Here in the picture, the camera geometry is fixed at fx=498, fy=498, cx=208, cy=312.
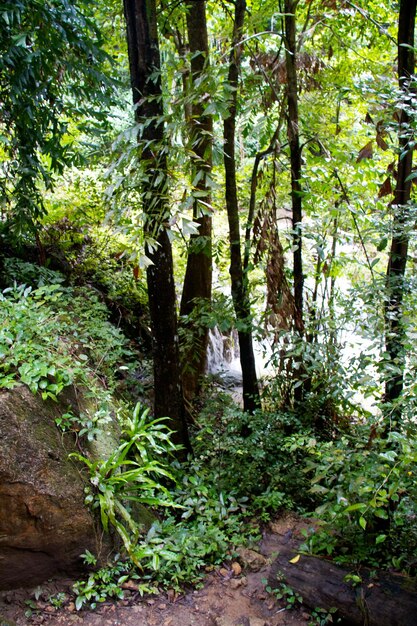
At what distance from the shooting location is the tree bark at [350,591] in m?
2.90

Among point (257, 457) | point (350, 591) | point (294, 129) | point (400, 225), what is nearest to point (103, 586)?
point (350, 591)

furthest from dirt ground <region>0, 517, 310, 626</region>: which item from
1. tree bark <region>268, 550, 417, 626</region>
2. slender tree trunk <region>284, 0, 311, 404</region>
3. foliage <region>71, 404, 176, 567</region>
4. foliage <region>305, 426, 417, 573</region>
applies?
slender tree trunk <region>284, 0, 311, 404</region>

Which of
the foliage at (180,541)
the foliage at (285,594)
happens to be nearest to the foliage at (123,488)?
the foliage at (180,541)

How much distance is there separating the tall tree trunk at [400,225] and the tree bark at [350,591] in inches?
39.9

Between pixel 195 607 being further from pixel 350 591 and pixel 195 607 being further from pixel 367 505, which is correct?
pixel 367 505

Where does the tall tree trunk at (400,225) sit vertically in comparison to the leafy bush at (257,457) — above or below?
above

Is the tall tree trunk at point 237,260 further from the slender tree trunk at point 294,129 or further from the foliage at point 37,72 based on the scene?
the foliage at point 37,72

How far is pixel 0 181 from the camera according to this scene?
4.89 m

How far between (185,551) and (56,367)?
1.58 metres

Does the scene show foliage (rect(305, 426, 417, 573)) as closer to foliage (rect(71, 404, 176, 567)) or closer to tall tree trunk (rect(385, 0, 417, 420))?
tall tree trunk (rect(385, 0, 417, 420))

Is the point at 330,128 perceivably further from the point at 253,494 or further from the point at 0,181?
the point at 253,494

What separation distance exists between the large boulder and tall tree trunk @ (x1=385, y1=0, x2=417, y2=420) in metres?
2.14

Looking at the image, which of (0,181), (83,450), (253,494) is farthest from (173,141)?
(253,494)

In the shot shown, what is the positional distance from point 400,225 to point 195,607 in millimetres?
2822
